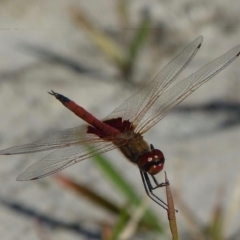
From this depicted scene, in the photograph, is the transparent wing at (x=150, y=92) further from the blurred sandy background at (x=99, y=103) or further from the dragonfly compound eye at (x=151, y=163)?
the blurred sandy background at (x=99, y=103)

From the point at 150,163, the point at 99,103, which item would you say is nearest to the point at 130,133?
the point at 150,163

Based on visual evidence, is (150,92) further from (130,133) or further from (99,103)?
(99,103)

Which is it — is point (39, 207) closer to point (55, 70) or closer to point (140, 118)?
point (55, 70)

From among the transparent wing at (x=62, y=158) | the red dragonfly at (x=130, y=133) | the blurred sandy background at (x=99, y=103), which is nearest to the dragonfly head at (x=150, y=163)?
the red dragonfly at (x=130, y=133)

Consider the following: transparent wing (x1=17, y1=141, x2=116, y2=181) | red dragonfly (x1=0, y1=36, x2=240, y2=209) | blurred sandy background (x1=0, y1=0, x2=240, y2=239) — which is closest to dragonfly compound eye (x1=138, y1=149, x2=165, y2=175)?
red dragonfly (x1=0, y1=36, x2=240, y2=209)

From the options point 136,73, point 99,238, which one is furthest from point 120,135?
point 136,73

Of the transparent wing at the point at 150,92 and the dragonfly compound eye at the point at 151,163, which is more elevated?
the transparent wing at the point at 150,92

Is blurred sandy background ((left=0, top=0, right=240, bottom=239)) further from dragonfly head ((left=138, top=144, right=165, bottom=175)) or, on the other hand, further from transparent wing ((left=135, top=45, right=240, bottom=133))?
dragonfly head ((left=138, top=144, right=165, bottom=175))

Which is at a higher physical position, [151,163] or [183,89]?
[183,89]
